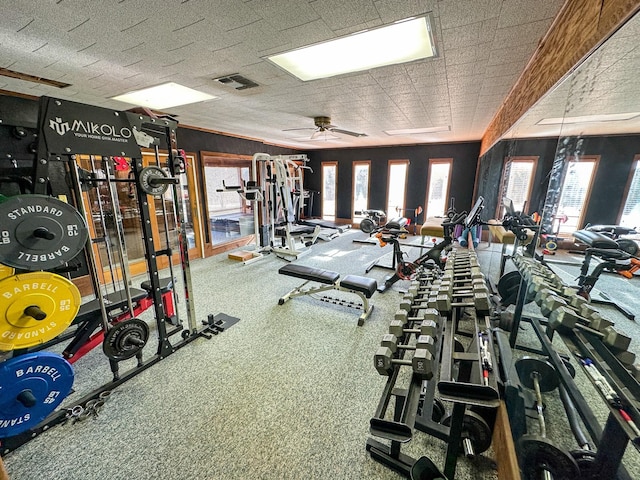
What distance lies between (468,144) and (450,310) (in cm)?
645

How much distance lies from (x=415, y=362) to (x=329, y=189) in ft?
25.3

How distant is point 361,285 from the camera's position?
2758mm

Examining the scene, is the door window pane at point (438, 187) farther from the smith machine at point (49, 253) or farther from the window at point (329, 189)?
the smith machine at point (49, 253)

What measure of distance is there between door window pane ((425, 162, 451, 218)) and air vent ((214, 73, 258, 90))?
226 inches

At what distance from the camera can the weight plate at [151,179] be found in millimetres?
1832

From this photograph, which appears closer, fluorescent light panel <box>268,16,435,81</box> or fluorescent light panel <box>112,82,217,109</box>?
fluorescent light panel <box>268,16,435,81</box>

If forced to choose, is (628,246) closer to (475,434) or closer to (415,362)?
(475,434)

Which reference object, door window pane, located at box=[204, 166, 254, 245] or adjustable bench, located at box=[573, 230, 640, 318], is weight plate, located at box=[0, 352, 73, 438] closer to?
adjustable bench, located at box=[573, 230, 640, 318]

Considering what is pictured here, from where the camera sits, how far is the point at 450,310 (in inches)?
54.5

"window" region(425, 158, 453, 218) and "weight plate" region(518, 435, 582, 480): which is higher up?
"window" region(425, 158, 453, 218)

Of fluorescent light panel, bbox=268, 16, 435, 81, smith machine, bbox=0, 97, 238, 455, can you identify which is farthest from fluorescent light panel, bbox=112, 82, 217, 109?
fluorescent light panel, bbox=268, 16, 435, 81

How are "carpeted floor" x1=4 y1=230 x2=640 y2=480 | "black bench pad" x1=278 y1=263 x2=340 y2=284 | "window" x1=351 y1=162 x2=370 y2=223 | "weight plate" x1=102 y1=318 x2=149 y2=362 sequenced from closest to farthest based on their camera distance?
"carpeted floor" x1=4 y1=230 x2=640 y2=480
"weight plate" x1=102 y1=318 x2=149 y2=362
"black bench pad" x1=278 y1=263 x2=340 y2=284
"window" x1=351 y1=162 x2=370 y2=223

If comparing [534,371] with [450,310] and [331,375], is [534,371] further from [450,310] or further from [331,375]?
[331,375]

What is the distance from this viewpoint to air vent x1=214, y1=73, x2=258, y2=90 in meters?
2.30
